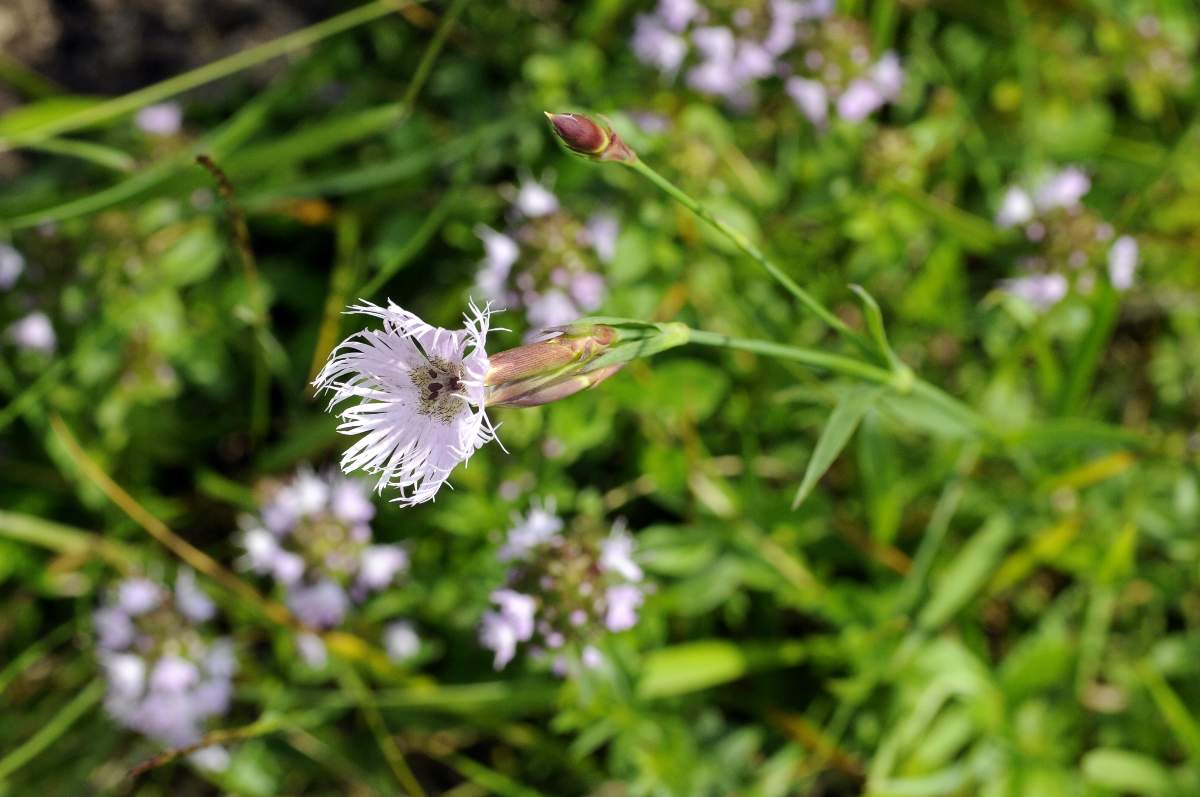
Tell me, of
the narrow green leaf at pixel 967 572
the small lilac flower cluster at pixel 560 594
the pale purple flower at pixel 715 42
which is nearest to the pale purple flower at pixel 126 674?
the small lilac flower cluster at pixel 560 594

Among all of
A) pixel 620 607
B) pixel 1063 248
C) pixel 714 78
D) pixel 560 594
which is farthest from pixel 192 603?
pixel 1063 248

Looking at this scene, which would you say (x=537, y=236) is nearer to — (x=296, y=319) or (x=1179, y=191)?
(x=296, y=319)

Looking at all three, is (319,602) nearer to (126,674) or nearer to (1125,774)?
(126,674)

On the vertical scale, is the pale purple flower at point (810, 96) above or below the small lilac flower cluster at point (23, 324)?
above

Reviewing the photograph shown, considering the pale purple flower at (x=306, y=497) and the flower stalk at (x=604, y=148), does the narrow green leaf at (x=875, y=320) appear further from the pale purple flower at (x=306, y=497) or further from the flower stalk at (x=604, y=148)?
the pale purple flower at (x=306, y=497)

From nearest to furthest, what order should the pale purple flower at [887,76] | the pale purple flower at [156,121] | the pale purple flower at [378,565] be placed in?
1. the pale purple flower at [378,565]
2. the pale purple flower at [887,76]
3. the pale purple flower at [156,121]

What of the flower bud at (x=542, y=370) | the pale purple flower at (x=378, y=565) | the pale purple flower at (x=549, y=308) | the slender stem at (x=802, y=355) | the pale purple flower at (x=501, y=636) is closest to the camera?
the flower bud at (x=542, y=370)

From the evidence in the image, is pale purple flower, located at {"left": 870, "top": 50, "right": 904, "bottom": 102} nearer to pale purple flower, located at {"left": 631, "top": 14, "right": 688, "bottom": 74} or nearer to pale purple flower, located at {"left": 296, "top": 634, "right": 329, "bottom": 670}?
pale purple flower, located at {"left": 631, "top": 14, "right": 688, "bottom": 74}
